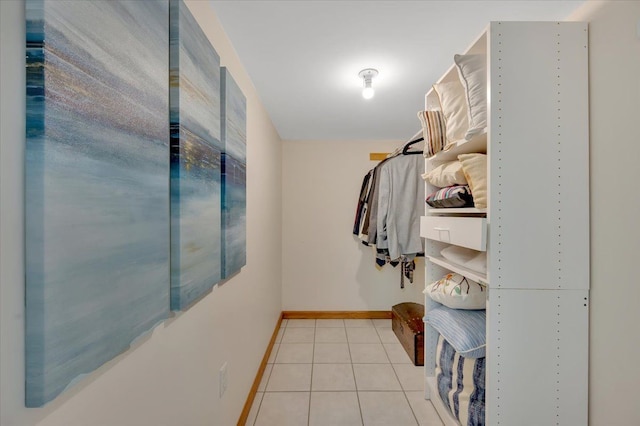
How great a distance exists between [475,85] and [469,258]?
2.63 feet

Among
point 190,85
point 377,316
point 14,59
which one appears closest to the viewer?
point 14,59

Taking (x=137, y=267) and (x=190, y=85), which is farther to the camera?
(x=190, y=85)

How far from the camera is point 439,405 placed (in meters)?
1.82

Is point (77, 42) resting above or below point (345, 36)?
below

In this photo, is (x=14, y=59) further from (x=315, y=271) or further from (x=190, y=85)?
(x=315, y=271)

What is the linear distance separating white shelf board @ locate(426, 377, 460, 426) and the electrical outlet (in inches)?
48.1

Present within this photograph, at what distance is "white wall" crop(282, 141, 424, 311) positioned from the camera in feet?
12.1

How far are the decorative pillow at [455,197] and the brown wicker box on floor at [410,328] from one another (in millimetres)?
1462

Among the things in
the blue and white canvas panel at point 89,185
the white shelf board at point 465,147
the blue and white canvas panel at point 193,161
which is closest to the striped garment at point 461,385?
the white shelf board at point 465,147

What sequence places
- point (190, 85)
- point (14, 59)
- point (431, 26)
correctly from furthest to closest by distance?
point (431, 26)
point (190, 85)
point (14, 59)

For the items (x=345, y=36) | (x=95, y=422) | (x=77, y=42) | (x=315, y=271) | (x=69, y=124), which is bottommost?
(x=315, y=271)

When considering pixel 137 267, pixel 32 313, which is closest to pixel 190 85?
pixel 137 267

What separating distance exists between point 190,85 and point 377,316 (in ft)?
11.0

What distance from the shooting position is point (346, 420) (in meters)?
1.83
